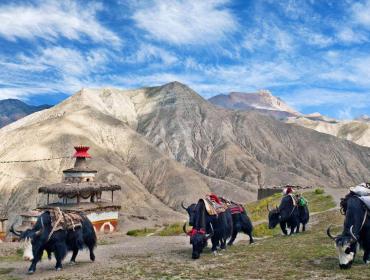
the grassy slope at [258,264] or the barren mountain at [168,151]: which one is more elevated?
the barren mountain at [168,151]

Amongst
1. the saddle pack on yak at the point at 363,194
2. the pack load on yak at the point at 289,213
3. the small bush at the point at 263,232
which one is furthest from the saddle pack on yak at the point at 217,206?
the saddle pack on yak at the point at 363,194

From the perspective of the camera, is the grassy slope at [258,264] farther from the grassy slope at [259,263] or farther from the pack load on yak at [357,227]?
the pack load on yak at [357,227]

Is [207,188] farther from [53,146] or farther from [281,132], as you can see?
[281,132]

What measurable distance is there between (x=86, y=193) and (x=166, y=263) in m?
34.9

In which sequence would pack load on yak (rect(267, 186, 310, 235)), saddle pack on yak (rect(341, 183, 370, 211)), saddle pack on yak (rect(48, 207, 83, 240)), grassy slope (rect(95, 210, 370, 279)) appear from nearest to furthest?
grassy slope (rect(95, 210, 370, 279)), saddle pack on yak (rect(341, 183, 370, 211)), saddle pack on yak (rect(48, 207, 83, 240)), pack load on yak (rect(267, 186, 310, 235))

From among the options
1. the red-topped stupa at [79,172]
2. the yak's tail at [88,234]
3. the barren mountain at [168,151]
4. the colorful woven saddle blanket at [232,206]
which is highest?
the barren mountain at [168,151]

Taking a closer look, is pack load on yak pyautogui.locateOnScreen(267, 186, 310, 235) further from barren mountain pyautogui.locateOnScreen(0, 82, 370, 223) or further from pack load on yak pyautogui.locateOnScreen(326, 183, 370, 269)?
barren mountain pyautogui.locateOnScreen(0, 82, 370, 223)

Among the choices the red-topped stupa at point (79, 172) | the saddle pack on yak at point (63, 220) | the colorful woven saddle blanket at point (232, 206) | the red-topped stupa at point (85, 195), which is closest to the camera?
the saddle pack on yak at point (63, 220)

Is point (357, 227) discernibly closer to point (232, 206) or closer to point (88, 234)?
point (232, 206)

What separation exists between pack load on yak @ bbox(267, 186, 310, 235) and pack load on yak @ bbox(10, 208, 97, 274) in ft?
30.5

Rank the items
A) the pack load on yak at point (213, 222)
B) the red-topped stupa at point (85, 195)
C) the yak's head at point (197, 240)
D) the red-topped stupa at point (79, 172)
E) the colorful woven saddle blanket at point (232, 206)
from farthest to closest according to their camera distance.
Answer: the red-topped stupa at point (79, 172) → the red-topped stupa at point (85, 195) → the colorful woven saddle blanket at point (232, 206) → the pack load on yak at point (213, 222) → the yak's head at point (197, 240)

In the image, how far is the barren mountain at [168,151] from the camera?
107m

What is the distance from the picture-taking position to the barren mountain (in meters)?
107

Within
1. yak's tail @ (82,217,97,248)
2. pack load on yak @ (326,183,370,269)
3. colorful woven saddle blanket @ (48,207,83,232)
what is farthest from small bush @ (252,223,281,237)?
colorful woven saddle blanket @ (48,207,83,232)
